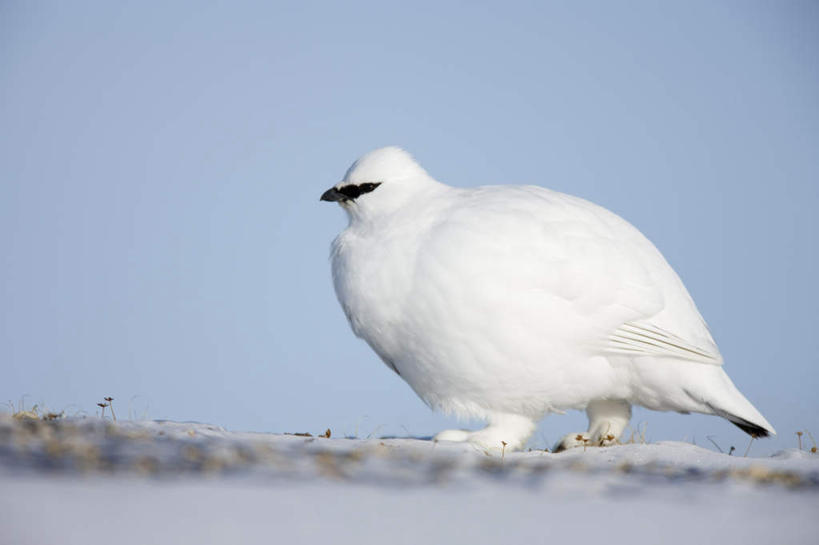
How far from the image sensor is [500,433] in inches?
241

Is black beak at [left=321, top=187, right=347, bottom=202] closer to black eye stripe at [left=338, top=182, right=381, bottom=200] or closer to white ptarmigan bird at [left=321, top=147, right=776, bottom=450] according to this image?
→ black eye stripe at [left=338, top=182, right=381, bottom=200]

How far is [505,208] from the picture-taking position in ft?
19.8

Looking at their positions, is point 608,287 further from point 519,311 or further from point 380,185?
point 380,185

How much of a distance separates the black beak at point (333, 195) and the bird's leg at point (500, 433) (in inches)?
74.5

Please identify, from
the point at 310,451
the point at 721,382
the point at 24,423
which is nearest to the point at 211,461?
the point at 310,451

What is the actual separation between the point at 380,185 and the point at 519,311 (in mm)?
1499

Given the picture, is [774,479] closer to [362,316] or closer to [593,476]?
[593,476]

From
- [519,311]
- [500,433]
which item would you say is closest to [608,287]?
[519,311]

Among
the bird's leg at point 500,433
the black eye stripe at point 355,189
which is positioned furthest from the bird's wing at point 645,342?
the black eye stripe at point 355,189

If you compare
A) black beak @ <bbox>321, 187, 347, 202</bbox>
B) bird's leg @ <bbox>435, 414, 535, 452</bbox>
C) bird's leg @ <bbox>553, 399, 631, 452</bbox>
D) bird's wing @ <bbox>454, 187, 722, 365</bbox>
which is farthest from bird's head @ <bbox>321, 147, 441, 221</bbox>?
bird's leg @ <bbox>553, 399, 631, 452</bbox>

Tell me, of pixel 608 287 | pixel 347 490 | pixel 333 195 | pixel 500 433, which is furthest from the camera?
pixel 333 195

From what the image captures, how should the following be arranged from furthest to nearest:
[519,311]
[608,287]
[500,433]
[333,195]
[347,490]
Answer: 1. [333,195]
2. [500,433]
3. [608,287]
4. [519,311]
5. [347,490]

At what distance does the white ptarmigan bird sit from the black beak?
0.28 meters

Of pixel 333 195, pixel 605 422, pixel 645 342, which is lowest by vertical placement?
pixel 605 422
